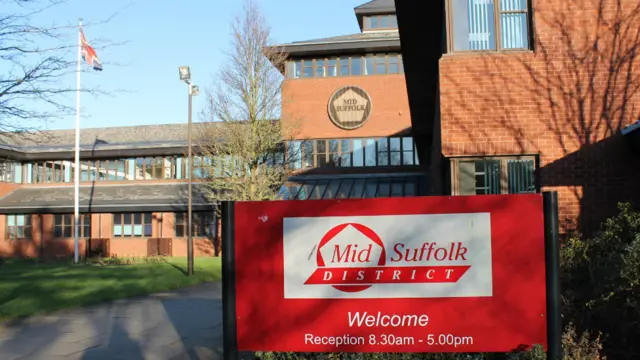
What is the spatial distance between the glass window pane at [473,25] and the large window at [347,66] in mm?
32893

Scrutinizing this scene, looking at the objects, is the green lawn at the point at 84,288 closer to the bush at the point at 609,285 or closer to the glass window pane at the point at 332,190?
the bush at the point at 609,285

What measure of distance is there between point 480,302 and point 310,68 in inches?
1583

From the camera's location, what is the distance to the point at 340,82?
140 feet

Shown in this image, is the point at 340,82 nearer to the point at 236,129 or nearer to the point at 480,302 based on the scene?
the point at 236,129

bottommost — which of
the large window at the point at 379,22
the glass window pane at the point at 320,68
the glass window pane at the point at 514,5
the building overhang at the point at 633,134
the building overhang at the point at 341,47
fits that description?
the building overhang at the point at 633,134

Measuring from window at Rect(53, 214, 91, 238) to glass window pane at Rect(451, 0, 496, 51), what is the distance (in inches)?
1472

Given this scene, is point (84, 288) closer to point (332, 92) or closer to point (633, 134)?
point (633, 134)

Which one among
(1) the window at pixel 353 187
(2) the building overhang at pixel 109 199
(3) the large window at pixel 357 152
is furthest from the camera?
(3) the large window at pixel 357 152

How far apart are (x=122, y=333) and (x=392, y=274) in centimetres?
783

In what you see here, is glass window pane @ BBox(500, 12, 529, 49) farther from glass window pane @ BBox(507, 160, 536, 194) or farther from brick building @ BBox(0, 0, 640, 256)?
glass window pane @ BBox(507, 160, 536, 194)

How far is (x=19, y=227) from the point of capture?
4412cm

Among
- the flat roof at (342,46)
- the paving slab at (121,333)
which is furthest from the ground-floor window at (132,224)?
the paving slab at (121,333)

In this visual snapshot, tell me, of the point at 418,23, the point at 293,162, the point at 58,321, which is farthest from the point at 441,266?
the point at 293,162

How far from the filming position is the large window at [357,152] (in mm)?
41562
